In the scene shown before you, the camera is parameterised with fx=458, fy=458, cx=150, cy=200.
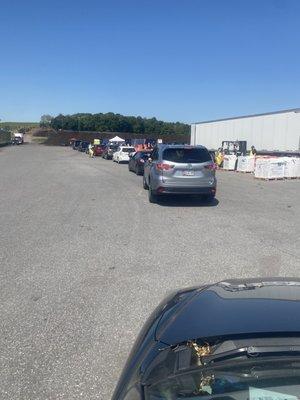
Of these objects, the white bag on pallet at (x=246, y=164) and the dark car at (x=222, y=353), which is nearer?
the dark car at (x=222, y=353)

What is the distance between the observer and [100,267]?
6785 mm

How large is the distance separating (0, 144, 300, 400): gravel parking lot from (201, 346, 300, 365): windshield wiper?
167 cm

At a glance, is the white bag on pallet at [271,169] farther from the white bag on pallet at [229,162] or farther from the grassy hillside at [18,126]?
the grassy hillside at [18,126]

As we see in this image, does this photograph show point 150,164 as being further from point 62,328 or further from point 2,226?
point 62,328

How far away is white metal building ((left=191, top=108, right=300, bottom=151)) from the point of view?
3584 cm

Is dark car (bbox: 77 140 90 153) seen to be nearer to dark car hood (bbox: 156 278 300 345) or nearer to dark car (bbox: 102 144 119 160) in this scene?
dark car (bbox: 102 144 119 160)

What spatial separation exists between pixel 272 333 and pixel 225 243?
643 cm

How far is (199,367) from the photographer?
1972 mm

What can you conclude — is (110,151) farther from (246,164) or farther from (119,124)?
(119,124)

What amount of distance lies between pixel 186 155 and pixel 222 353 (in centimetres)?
1158

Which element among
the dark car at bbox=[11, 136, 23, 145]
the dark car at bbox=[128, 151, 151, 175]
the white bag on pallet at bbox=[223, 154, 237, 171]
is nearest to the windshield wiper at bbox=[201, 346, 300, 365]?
the dark car at bbox=[128, 151, 151, 175]

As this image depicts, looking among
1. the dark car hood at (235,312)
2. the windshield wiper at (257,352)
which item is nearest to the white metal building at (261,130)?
the dark car hood at (235,312)

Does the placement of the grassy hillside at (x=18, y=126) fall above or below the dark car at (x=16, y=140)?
above

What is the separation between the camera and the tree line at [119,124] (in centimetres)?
11300
